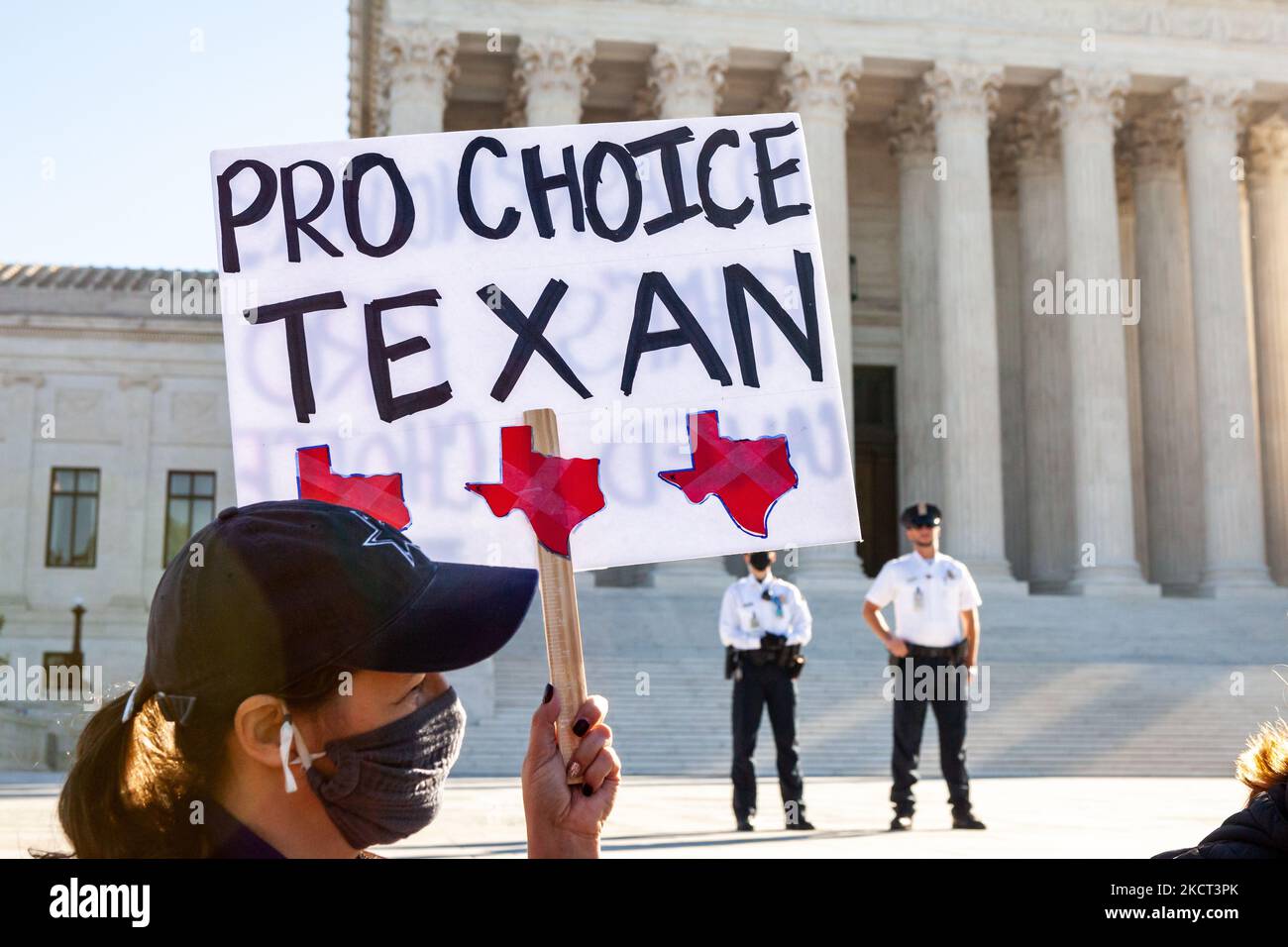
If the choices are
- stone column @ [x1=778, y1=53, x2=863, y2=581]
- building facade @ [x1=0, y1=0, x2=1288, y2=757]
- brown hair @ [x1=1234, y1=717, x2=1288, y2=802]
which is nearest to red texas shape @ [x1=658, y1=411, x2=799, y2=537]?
brown hair @ [x1=1234, y1=717, x2=1288, y2=802]

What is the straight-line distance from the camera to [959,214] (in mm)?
38219

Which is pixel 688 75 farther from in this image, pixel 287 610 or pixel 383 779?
pixel 287 610

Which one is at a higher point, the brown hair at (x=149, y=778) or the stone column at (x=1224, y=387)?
the stone column at (x=1224, y=387)

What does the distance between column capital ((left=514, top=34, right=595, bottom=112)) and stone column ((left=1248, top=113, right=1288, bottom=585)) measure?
1995cm

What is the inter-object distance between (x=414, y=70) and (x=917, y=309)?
584 inches

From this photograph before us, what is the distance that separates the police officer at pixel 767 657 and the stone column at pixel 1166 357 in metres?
30.9

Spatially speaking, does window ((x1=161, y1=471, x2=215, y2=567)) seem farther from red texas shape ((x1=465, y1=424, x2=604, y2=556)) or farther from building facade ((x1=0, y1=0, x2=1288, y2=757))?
red texas shape ((x1=465, y1=424, x2=604, y2=556))

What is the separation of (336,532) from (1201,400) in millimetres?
39599

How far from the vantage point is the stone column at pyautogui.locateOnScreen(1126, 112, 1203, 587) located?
41.9 metres

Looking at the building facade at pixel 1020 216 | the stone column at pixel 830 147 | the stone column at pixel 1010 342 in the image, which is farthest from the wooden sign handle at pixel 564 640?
the stone column at pixel 1010 342

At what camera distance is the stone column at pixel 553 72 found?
3675 centimetres

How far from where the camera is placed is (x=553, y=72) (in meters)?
37.0

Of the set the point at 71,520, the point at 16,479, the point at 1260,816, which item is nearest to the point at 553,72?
the point at 71,520
